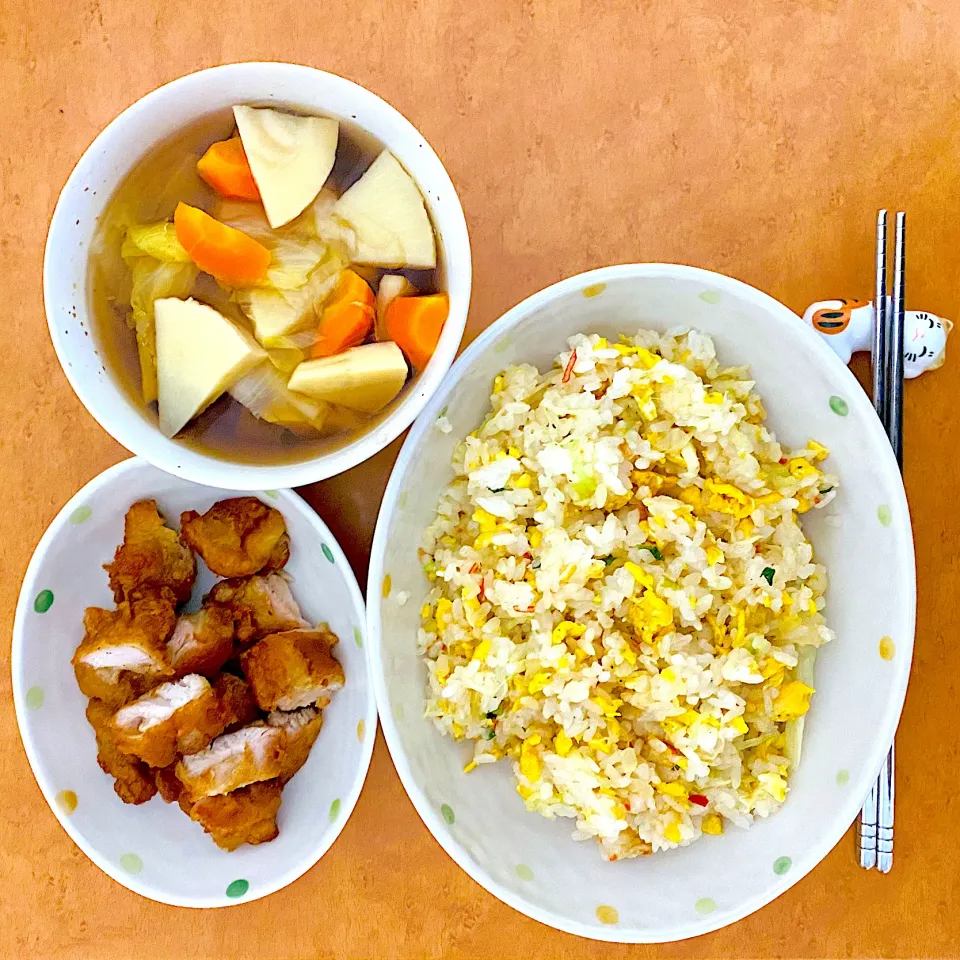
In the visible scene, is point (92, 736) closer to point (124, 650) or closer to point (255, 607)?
point (124, 650)

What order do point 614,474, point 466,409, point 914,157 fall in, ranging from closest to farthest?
point 614,474, point 466,409, point 914,157

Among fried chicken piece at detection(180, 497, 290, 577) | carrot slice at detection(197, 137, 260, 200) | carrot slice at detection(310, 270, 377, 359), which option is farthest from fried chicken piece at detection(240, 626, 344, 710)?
carrot slice at detection(197, 137, 260, 200)

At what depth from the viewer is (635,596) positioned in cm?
119

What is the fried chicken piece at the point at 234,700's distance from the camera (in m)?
1.34

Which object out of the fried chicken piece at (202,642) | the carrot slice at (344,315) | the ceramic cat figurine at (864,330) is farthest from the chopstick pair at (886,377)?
the fried chicken piece at (202,642)

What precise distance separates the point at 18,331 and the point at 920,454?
1486 mm

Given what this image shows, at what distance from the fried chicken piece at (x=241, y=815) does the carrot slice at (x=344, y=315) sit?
67 cm

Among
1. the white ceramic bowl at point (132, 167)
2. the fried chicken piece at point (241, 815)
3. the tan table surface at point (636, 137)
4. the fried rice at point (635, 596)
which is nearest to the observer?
the white ceramic bowl at point (132, 167)

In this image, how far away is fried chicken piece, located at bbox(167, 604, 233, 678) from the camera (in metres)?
1.31

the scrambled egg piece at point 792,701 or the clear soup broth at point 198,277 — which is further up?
the clear soup broth at point 198,277

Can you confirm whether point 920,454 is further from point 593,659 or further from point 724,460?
point 593,659

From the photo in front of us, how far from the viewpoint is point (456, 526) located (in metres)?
1.29

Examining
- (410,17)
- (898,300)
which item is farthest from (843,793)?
(410,17)

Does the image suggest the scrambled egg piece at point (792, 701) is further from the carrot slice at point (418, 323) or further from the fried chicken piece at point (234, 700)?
the fried chicken piece at point (234, 700)
